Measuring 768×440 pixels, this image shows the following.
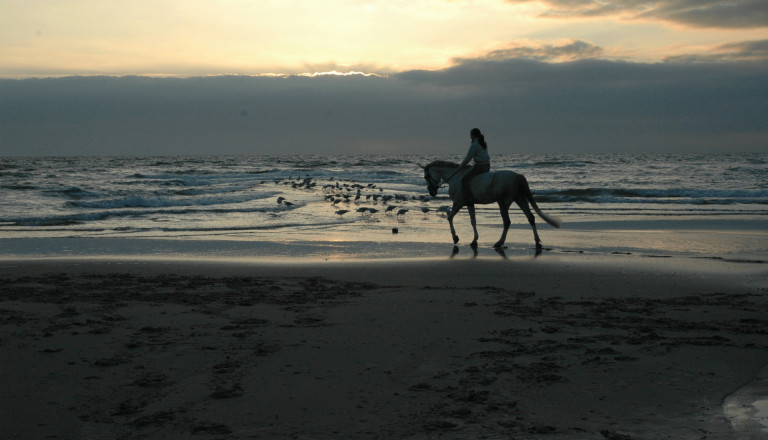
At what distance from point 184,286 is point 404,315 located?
10.5 ft

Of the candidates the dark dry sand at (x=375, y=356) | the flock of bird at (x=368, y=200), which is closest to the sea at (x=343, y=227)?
the flock of bird at (x=368, y=200)

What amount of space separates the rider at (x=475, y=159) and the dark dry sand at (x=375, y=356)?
4485 mm

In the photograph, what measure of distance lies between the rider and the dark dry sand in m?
4.49

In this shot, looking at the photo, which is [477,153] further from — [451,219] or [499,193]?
[451,219]

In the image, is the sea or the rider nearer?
the sea

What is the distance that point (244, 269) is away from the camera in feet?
33.4

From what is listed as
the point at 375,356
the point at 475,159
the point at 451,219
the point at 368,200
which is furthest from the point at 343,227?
the point at 375,356

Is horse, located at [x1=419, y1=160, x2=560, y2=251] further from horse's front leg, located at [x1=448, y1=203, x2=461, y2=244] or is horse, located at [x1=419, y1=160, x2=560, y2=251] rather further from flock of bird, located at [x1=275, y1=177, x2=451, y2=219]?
flock of bird, located at [x1=275, y1=177, x2=451, y2=219]

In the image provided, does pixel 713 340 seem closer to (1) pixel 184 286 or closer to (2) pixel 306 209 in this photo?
(1) pixel 184 286

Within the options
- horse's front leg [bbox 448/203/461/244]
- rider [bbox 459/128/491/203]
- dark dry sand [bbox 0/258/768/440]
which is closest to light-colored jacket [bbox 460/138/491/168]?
rider [bbox 459/128/491/203]

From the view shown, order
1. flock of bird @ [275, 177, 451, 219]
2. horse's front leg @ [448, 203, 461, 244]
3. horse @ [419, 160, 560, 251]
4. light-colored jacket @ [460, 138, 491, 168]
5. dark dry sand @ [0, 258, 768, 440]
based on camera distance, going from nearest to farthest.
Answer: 1. dark dry sand @ [0, 258, 768, 440]
2. light-colored jacket @ [460, 138, 491, 168]
3. horse @ [419, 160, 560, 251]
4. horse's front leg @ [448, 203, 461, 244]
5. flock of bird @ [275, 177, 451, 219]

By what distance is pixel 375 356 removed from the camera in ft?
18.0

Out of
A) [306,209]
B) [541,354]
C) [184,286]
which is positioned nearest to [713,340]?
[541,354]

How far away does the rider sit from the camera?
43.5 ft
